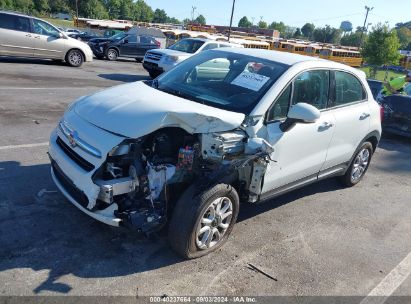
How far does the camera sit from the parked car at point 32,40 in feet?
44.3

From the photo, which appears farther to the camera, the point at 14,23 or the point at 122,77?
the point at 122,77

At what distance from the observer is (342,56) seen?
43.0m

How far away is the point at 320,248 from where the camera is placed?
4.28m

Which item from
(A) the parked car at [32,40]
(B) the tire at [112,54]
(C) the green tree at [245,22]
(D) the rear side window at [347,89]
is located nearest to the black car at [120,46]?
(B) the tire at [112,54]

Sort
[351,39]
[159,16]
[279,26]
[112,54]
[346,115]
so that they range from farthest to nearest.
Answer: [159,16], [279,26], [351,39], [112,54], [346,115]

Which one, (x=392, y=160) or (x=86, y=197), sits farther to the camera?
(x=392, y=160)

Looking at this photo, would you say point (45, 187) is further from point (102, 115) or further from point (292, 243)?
point (292, 243)

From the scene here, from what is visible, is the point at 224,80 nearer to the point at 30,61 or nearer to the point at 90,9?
the point at 30,61

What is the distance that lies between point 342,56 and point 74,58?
113ft

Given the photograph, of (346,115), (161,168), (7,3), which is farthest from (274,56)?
(7,3)

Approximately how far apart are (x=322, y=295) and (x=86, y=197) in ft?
7.15

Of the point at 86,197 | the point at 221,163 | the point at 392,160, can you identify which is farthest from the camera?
the point at 392,160

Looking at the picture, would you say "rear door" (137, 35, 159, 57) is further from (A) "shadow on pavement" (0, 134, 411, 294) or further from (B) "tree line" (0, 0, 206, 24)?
(B) "tree line" (0, 0, 206, 24)

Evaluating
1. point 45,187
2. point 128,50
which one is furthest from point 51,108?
point 128,50
